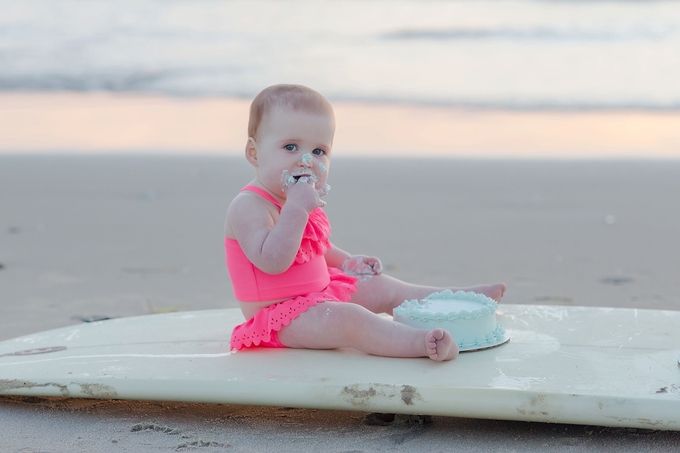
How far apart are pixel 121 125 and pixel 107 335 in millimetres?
8553

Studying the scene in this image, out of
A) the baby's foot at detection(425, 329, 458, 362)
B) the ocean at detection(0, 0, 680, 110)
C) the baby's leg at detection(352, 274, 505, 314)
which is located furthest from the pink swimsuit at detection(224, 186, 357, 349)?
the ocean at detection(0, 0, 680, 110)

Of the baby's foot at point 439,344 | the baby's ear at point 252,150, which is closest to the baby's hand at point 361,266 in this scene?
the baby's ear at point 252,150

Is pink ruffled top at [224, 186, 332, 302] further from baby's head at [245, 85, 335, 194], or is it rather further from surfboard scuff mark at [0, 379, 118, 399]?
surfboard scuff mark at [0, 379, 118, 399]

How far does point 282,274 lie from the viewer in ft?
8.21

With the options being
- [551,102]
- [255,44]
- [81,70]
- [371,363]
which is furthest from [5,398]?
[255,44]

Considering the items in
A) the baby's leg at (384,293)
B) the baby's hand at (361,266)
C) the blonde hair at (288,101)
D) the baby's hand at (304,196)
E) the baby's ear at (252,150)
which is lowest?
the baby's leg at (384,293)

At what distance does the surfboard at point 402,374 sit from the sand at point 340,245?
9 centimetres

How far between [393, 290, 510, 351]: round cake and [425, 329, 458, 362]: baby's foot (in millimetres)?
158

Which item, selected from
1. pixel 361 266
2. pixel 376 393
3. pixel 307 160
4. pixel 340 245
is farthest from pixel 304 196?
pixel 340 245

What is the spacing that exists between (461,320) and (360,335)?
0.31 meters

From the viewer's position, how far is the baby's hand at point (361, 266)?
2.82 metres

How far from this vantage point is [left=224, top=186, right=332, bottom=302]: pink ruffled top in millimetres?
2500

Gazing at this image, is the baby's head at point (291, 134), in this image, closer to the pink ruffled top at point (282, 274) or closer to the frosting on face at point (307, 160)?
the frosting on face at point (307, 160)

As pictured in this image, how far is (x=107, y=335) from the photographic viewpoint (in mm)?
2768
